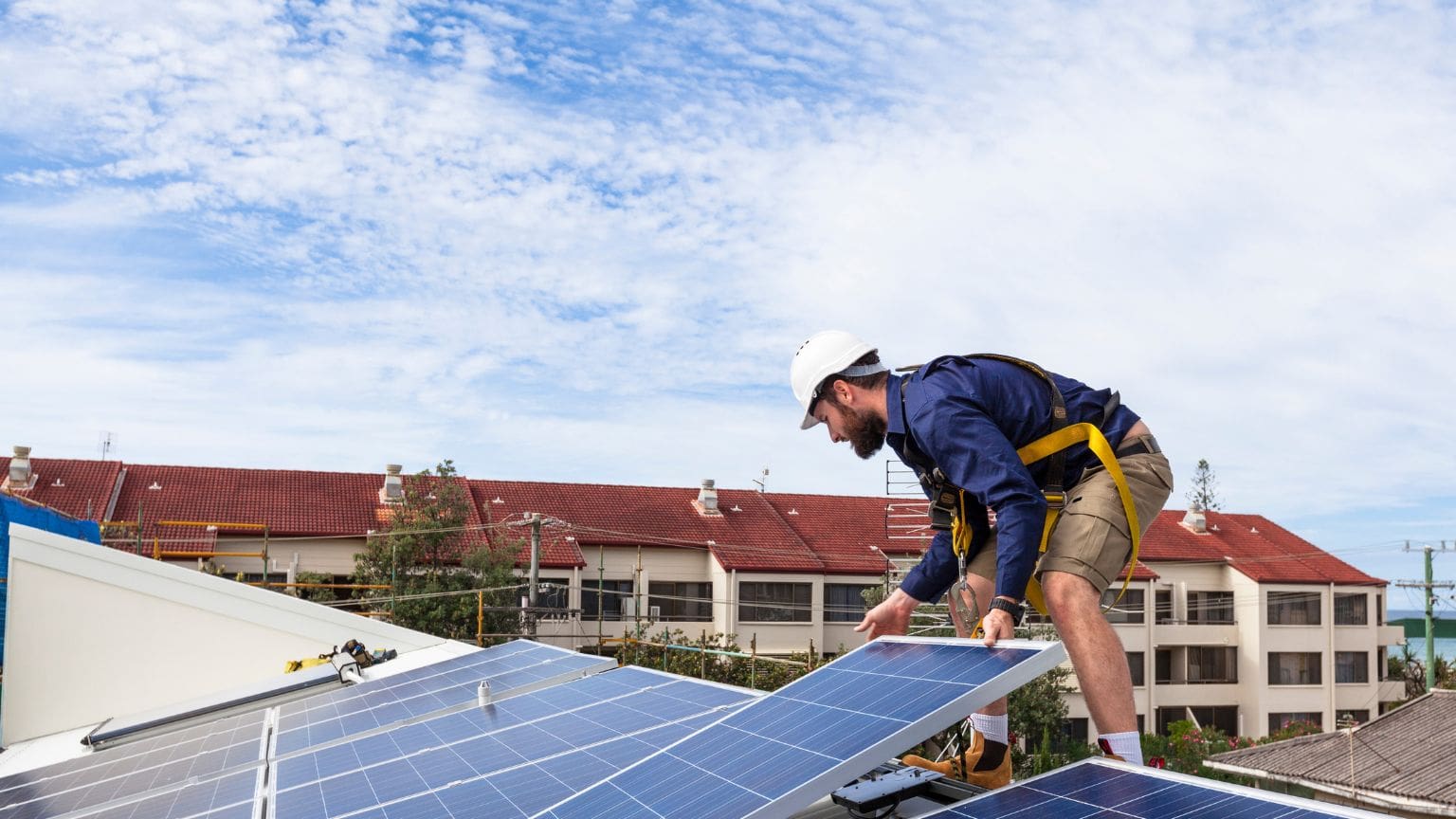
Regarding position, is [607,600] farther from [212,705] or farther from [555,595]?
[212,705]

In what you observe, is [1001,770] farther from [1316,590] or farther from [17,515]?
[1316,590]

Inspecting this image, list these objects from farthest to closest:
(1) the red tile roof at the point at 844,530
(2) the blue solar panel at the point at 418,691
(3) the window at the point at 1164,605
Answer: (3) the window at the point at 1164,605 < (1) the red tile roof at the point at 844,530 < (2) the blue solar panel at the point at 418,691

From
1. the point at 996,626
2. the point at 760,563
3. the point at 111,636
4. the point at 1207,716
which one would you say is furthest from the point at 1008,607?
the point at 1207,716

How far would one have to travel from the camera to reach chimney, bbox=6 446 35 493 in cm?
3644

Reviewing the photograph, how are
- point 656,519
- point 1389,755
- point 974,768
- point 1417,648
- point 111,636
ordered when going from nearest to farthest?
point 974,768 < point 111,636 < point 1389,755 < point 656,519 < point 1417,648

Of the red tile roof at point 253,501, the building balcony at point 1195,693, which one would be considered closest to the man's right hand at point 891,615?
the red tile roof at point 253,501

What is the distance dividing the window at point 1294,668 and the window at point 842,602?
66.2 feet

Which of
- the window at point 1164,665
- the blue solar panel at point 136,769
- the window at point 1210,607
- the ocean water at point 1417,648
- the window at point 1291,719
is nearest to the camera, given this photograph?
the blue solar panel at point 136,769

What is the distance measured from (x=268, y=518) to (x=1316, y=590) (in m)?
43.9

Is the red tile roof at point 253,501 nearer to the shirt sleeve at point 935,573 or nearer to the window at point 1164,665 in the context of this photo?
the window at point 1164,665

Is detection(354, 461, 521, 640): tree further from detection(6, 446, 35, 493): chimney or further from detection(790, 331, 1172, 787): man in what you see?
detection(790, 331, 1172, 787): man

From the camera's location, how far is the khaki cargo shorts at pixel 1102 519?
3.68 m

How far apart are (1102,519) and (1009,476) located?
1.60 feet

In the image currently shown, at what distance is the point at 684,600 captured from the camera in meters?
42.2
